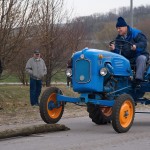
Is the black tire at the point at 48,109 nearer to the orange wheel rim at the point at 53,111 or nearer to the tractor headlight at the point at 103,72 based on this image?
the orange wheel rim at the point at 53,111

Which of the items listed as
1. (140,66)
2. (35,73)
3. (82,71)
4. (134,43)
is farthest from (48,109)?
(35,73)

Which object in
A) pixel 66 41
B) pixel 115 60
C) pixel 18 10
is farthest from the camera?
pixel 66 41

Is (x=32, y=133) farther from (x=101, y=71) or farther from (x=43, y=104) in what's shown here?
(x=101, y=71)

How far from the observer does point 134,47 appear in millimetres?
10539

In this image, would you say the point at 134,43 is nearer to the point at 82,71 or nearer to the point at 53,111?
the point at 82,71

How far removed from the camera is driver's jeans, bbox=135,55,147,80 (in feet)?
34.4

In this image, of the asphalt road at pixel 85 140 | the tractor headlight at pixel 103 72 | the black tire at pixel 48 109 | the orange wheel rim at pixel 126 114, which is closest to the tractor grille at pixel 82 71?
the tractor headlight at pixel 103 72

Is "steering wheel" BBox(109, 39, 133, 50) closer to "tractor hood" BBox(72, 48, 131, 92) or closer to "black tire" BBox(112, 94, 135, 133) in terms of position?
"tractor hood" BBox(72, 48, 131, 92)

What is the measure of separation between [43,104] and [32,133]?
104 centimetres

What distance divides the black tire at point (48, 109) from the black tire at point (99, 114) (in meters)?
0.76

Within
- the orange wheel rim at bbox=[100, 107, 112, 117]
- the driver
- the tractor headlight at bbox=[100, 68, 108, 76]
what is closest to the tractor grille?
the tractor headlight at bbox=[100, 68, 108, 76]

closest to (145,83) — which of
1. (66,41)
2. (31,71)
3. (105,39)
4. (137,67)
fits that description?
(137,67)

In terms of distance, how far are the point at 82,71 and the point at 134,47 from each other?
1.36m

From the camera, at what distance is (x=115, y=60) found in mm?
10258
